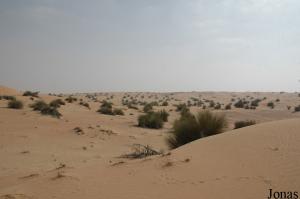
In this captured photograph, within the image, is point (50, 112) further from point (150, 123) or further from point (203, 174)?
point (203, 174)

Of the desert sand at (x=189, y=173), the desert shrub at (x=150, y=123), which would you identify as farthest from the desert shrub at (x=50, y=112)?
the desert sand at (x=189, y=173)

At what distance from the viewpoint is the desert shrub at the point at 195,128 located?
42.1 ft

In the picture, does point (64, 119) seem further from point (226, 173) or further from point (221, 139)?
point (226, 173)

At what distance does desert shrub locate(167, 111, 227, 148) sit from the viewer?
12.8 meters

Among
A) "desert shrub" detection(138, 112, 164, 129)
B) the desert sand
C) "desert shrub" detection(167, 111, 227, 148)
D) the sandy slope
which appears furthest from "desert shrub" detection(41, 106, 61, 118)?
the sandy slope

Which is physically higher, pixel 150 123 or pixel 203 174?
pixel 203 174

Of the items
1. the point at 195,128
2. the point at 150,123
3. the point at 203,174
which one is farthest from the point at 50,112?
the point at 203,174

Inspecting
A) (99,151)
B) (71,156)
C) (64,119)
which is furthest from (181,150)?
(64,119)

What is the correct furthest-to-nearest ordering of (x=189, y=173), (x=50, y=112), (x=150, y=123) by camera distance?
(x=50, y=112) → (x=150, y=123) → (x=189, y=173)

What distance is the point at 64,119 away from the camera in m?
24.1

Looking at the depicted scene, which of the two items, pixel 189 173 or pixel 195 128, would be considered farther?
pixel 195 128

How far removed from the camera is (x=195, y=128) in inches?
510

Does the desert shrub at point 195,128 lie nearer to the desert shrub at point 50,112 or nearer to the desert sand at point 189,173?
the desert sand at point 189,173

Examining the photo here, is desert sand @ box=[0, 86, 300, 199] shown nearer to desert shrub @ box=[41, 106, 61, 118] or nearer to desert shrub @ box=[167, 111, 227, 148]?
desert shrub @ box=[167, 111, 227, 148]
